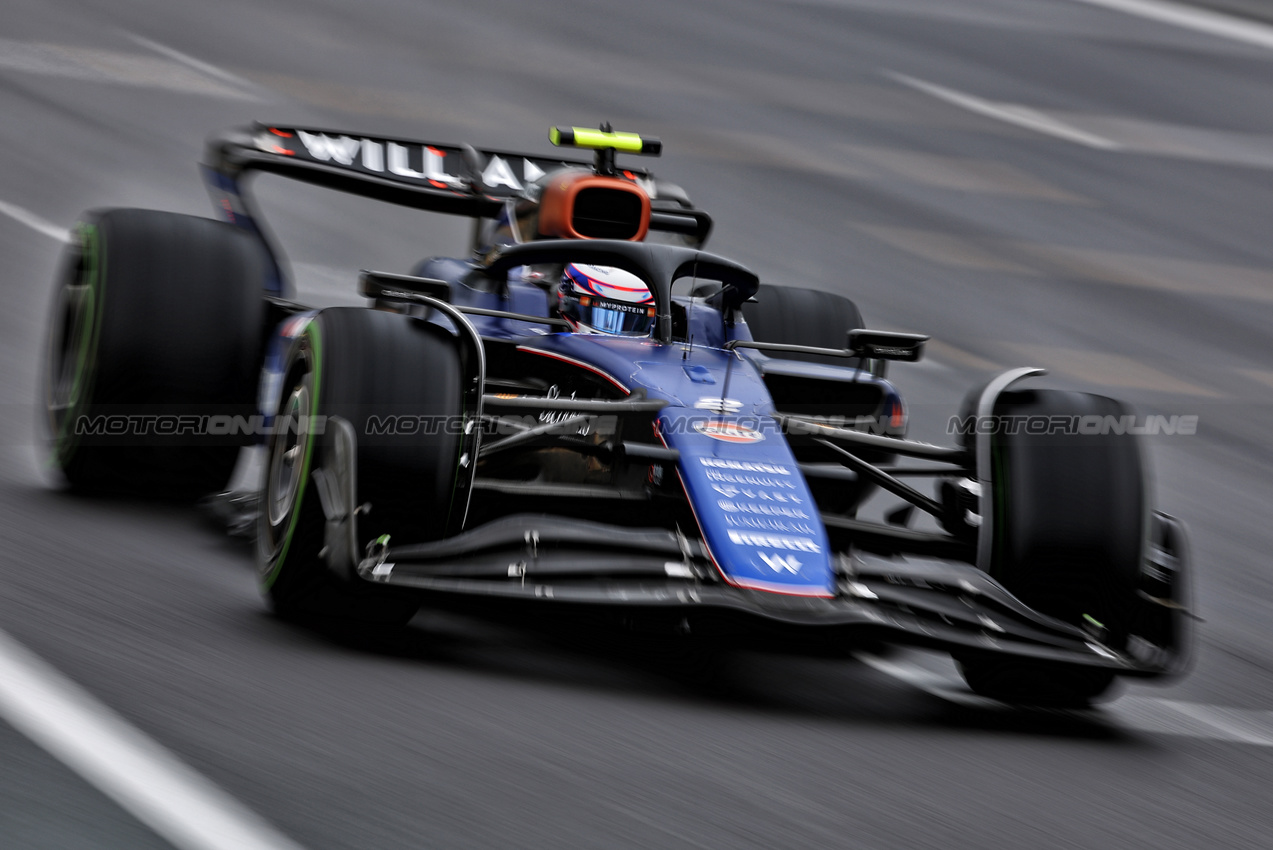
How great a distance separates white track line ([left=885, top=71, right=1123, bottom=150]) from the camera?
57.0 ft

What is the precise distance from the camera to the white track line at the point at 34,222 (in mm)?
10555

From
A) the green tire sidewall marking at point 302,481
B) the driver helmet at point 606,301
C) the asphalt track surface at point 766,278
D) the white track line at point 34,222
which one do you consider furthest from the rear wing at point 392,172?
the white track line at point 34,222

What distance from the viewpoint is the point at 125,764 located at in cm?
363

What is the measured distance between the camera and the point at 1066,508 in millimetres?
4977

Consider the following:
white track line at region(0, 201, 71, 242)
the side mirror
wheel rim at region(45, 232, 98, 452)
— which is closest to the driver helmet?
the side mirror

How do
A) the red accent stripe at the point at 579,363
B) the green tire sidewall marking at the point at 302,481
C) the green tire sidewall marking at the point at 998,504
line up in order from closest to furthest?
1. the green tire sidewall marking at the point at 302,481
2. the green tire sidewall marking at the point at 998,504
3. the red accent stripe at the point at 579,363

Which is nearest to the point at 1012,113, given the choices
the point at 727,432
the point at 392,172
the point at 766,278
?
the point at 766,278

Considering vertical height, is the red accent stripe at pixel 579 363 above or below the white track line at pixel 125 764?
above

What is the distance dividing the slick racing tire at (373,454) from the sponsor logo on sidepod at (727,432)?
79 cm

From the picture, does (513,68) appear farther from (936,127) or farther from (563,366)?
(563,366)

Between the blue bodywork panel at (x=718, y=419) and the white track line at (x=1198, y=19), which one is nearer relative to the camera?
the blue bodywork panel at (x=718, y=419)

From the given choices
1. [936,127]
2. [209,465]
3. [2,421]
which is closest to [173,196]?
[2,421]

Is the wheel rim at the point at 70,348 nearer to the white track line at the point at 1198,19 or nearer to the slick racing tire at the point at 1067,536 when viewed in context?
the slick racing tire at the point at 1067,536

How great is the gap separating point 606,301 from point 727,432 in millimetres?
1301
